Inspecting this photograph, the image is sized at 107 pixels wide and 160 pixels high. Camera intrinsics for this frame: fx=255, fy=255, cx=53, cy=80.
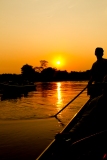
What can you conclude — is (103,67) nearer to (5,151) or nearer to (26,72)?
(5,151)

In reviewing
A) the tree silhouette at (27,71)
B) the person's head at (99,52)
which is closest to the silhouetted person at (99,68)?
the person's head at (99,52)

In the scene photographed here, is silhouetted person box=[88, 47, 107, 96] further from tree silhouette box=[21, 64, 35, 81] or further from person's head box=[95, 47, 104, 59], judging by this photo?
tree silhouette box=[21, 64, 35, 81]

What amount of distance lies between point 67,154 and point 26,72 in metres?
149

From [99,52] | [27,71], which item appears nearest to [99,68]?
[99,52]

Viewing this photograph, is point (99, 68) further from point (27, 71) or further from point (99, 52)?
point (27, 71)

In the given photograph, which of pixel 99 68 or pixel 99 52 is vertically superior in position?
pixel 99 52

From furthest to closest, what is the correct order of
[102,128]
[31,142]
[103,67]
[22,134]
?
1. [22,134]
2. [31,142]
3. [103,67]
4. [102,128]

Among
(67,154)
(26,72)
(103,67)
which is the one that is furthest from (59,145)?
(26,72)

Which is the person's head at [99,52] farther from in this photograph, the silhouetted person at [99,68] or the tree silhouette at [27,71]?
the tree silhouette at [27,71]

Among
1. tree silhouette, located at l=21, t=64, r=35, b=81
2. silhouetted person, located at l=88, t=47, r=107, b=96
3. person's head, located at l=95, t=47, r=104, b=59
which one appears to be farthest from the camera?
tree silhouette, located at l=21, t=64, r=35, b=81

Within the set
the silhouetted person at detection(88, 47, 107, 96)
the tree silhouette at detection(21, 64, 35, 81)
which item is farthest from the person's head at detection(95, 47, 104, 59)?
the tree silhouette at detection(21, 64, 35, 81)

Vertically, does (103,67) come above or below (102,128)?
above

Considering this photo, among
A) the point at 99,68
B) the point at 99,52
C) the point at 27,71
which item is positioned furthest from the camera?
the point at 27,71

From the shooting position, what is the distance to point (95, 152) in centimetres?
470
